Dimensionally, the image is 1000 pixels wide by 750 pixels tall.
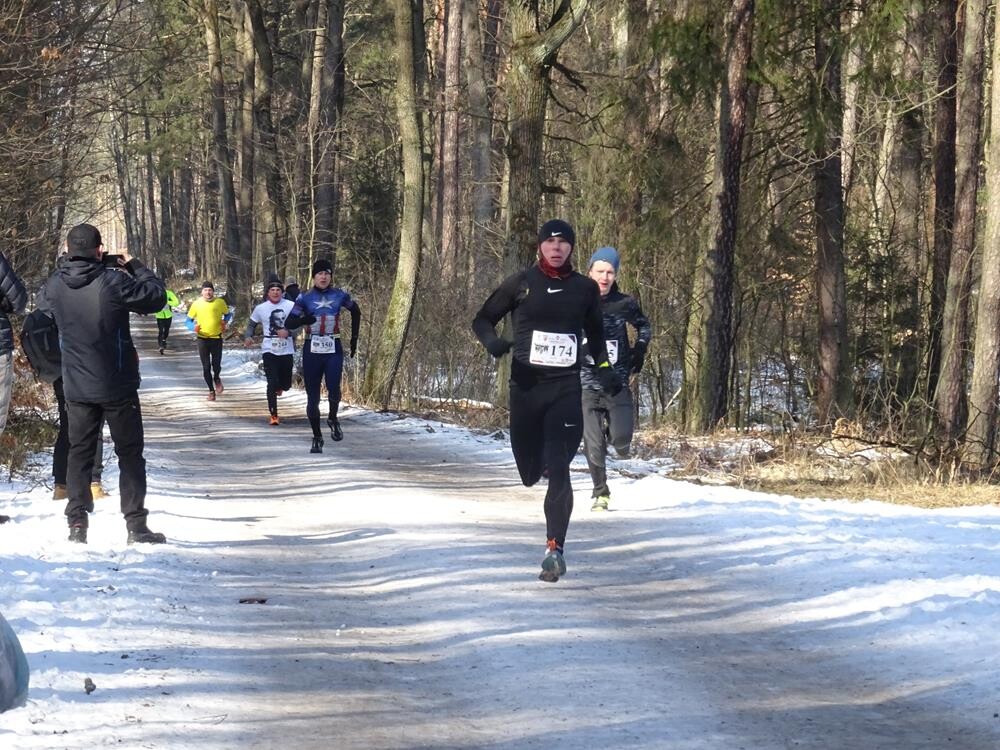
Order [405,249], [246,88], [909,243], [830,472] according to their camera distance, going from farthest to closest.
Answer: [246,88] < [909,243] < [405,249] < [830,472]

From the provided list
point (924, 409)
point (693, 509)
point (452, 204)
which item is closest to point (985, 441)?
point (924, 409)

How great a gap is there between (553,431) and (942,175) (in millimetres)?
15193

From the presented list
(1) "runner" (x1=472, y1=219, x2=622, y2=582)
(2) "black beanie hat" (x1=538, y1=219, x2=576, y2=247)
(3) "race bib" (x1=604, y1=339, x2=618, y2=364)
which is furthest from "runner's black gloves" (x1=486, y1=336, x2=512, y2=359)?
(3) "race bib" (x1=604, y1=339, x2=618, y2=364)

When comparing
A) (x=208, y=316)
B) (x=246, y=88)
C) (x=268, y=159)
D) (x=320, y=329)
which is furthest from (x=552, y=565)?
(x=246, y=88)

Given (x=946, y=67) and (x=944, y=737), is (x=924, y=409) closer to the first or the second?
(x=946, y=67)

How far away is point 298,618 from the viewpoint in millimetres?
7301

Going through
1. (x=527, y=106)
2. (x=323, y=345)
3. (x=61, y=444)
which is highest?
(x=527, y=106)

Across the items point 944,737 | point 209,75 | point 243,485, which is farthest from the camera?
point 209,75

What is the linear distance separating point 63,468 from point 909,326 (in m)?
15.6

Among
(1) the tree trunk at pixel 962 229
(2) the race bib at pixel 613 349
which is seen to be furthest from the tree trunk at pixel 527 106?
(2) the race bib at pixel 613 349

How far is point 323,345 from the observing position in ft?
52.4

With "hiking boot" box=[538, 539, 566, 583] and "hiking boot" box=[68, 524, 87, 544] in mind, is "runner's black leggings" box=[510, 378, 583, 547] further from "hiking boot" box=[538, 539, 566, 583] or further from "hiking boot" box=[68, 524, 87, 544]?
"hiking boot" box=[68, 524, 87, 544]

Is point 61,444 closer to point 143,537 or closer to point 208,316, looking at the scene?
point 143,537

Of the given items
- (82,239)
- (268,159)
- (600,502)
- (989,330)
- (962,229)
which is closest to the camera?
(82,239)
